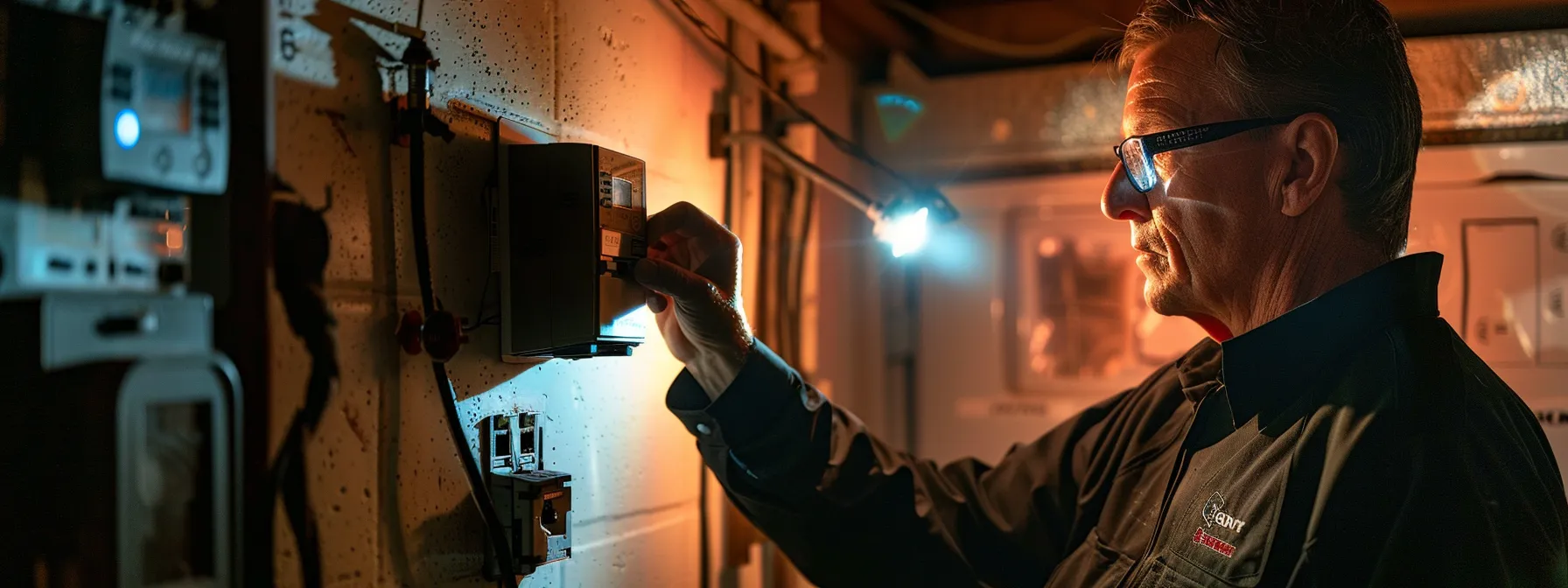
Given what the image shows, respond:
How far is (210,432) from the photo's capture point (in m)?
0.79

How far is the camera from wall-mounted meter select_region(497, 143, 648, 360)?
1071mm

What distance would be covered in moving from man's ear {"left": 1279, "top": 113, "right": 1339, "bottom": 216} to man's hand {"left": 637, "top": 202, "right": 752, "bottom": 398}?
0.67m

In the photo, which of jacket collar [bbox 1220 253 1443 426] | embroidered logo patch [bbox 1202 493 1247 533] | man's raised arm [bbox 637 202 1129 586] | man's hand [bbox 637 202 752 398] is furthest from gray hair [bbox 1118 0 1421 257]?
man's hand [bbox 637 202 752 398]

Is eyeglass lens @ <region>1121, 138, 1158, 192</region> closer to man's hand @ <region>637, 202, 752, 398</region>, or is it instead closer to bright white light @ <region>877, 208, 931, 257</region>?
bright white light @ <region>877, 208, 931, 257</region>

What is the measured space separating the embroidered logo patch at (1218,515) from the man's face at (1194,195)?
0.89 ft

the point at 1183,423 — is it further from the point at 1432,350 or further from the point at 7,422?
the point at 7,422

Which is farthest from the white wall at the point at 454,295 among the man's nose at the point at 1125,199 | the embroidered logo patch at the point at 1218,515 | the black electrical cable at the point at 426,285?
the embroidered logo patch at the point at 1218,515

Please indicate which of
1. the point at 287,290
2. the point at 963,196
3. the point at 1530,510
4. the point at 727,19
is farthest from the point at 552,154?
the point at 963,196

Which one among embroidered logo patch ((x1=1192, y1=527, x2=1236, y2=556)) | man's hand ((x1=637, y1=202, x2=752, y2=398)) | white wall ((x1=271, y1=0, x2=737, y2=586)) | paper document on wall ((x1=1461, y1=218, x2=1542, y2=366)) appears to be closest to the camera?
white wall ((x1=271, y1=0, x2=737, y2=586))

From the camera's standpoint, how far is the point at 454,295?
3.45 ft

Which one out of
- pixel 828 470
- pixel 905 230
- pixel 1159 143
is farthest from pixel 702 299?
pixel 1159 143

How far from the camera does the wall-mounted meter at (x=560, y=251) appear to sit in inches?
42.2

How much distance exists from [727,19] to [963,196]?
0.85m

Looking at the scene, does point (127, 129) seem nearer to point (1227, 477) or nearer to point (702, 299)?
point (702, 299)
